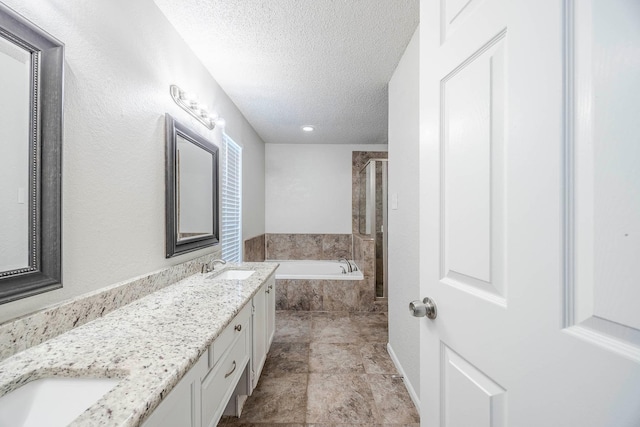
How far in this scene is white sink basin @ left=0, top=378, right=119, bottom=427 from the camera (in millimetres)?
604

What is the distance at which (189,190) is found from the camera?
173 centimetres

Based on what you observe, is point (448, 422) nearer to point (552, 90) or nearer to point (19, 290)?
point (552, 90)

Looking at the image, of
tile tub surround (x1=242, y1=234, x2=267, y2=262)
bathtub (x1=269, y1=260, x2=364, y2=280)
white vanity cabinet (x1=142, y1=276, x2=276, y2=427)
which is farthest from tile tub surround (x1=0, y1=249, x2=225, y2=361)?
A: bathtub (x1=269, y1=260, x2=364, y2=280)

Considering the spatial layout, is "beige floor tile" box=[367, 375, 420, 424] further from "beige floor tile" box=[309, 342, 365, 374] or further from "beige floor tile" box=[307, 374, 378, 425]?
"beige floor tile" box=[309, 342, 365, 374]

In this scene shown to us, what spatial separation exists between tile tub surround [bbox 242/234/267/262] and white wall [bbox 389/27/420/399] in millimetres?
1782

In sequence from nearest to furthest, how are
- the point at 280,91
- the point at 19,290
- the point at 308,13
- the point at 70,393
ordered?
1. the point at 70,393
2. the point at 19,290
3. the point at 308,13
4. the point at 280,91

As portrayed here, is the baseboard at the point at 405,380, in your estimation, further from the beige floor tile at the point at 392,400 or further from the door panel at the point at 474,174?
the door panel at the point at 474,174

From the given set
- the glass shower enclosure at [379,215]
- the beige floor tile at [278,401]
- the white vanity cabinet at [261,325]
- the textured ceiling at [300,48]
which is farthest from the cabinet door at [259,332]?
the glass shower enclosure at [379,215]

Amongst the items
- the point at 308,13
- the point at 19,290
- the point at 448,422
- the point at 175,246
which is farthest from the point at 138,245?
the point at 308,13

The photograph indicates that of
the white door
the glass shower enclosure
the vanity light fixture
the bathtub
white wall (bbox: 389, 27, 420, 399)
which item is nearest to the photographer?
the white door

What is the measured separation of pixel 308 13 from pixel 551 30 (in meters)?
1.37

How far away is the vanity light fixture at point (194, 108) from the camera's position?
1.58m

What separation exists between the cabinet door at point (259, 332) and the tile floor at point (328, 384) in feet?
0.68

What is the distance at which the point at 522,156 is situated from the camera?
0.50 meters
